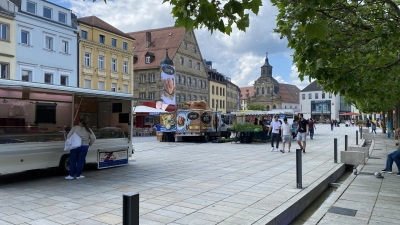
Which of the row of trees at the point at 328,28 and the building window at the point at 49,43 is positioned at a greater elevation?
the building window at the point at 49,43

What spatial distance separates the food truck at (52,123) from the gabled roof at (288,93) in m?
130

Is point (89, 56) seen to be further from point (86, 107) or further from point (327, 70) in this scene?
point (327, 70)

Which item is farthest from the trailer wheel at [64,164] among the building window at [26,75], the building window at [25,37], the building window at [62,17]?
the building window at [62,17]

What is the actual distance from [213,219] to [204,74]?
207 feet

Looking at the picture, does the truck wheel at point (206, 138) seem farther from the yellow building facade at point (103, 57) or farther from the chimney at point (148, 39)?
the chimney at point (148, 39)

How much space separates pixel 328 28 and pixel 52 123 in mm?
9834

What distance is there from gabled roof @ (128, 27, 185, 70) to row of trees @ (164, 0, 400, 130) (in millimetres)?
47845

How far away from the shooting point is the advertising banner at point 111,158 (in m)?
10.6

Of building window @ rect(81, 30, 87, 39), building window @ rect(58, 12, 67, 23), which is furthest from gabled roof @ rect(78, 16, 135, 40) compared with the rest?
building window @ rect(58, 12, 67, 23)

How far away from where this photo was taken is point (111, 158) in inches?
435

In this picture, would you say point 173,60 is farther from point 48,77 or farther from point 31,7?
point 31,7

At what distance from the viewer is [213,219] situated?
18.4ft

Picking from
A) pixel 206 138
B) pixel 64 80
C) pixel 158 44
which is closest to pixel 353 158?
pixel 206 138

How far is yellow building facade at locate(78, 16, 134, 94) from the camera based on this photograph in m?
38.5
